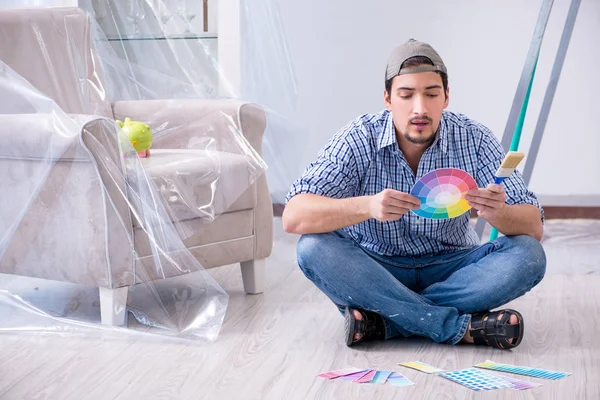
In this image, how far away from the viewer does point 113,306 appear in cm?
196

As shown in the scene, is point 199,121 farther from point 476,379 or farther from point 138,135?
point 476,379

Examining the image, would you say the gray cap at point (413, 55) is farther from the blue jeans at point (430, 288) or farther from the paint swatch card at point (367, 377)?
the paint swatch card at point (367, 377)

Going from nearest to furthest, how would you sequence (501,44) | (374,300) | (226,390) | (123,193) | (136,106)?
(226,390), (374,300), (123,193), (136,106), (501,44)

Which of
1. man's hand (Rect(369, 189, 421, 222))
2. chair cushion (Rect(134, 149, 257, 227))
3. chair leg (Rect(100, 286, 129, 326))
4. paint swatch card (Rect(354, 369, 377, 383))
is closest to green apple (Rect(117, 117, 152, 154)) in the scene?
chair cushion (Rect(134, 149, 257, 227))

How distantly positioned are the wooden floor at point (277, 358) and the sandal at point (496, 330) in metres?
0.03

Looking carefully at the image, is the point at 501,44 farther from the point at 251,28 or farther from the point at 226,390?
the point at 226,390

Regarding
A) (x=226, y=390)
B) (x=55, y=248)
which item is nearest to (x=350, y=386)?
(x=226, y=390)

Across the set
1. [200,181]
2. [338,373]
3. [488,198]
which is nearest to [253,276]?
[200,181]

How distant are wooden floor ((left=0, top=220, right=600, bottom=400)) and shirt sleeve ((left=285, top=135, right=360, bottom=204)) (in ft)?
1.08

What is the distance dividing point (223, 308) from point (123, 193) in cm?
34

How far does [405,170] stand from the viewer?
186 centimetres

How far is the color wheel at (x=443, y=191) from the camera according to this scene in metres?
1.63

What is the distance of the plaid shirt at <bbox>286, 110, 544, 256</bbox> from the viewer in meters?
1.85

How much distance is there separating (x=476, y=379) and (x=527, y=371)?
0.11 m
